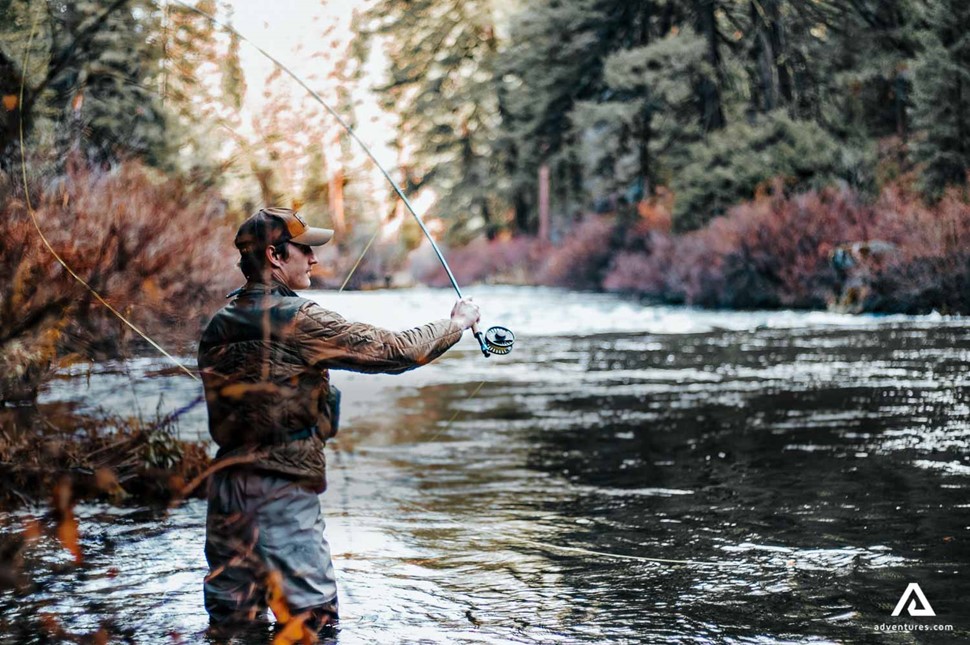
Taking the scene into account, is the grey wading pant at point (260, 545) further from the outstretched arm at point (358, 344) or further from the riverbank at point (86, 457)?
the riverbank at point (86, 457)

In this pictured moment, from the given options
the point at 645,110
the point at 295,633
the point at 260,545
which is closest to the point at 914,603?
the point at 295,633

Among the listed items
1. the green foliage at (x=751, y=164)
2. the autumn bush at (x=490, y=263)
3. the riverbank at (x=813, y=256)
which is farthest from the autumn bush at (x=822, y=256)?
the autumn bush at (x=490, y=263)

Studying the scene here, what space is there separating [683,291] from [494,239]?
1190 inches

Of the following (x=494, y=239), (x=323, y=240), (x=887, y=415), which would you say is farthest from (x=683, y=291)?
(x=494, y=239)

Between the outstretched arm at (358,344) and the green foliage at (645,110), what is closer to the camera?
the outstretched arm at (358,344)

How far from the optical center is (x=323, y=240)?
4004mm

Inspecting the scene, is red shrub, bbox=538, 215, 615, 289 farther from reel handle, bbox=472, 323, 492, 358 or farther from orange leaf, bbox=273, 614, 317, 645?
orange leaf, bbox=273, 614, 317, 645

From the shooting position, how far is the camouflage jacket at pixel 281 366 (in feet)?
12.6

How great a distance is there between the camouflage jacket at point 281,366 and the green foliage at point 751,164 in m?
23.6

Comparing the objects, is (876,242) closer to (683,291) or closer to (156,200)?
(683,291)

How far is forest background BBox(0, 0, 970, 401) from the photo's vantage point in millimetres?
4395

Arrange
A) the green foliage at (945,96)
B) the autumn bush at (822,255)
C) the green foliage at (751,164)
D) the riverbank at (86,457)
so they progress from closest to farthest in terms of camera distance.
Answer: the riverbank at (86,457) < the autumn bush at (822,255) < the green foliage at (945,96) < the green foliage at (751,164)

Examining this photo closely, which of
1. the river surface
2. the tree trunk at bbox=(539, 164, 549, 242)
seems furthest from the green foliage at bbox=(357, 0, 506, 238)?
the river surface
